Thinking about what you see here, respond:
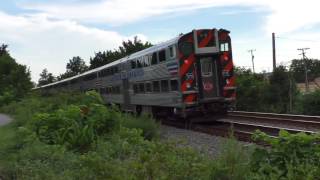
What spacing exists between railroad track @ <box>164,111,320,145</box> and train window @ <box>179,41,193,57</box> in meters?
2.61

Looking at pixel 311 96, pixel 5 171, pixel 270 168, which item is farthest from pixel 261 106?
pixel 270 168

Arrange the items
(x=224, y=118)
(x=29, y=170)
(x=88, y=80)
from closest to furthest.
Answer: (x=29, y=170) < (x=224, y=118) < (x=88, y=80)

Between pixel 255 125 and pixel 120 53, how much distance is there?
203 feet

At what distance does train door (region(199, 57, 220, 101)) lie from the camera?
19328 mm

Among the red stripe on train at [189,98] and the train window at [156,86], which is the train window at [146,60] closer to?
the train window at [156,86]

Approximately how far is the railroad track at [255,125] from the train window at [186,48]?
2.61 m

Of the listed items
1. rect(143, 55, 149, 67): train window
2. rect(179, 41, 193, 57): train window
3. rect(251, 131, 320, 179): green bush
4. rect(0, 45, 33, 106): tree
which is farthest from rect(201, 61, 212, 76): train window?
rect(0, 45, 33, 106): tree

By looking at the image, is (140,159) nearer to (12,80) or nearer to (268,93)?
(268,93)

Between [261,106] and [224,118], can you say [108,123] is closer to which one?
[224,118]

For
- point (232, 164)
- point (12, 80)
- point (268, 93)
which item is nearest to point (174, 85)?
point (232, 164)

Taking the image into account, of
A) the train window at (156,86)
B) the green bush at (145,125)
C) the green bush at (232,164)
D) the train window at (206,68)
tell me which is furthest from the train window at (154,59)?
the green bush at (232,164)

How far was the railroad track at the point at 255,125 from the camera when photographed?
15.2 meters

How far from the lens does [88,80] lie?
38.4 m

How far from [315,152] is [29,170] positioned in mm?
4423
